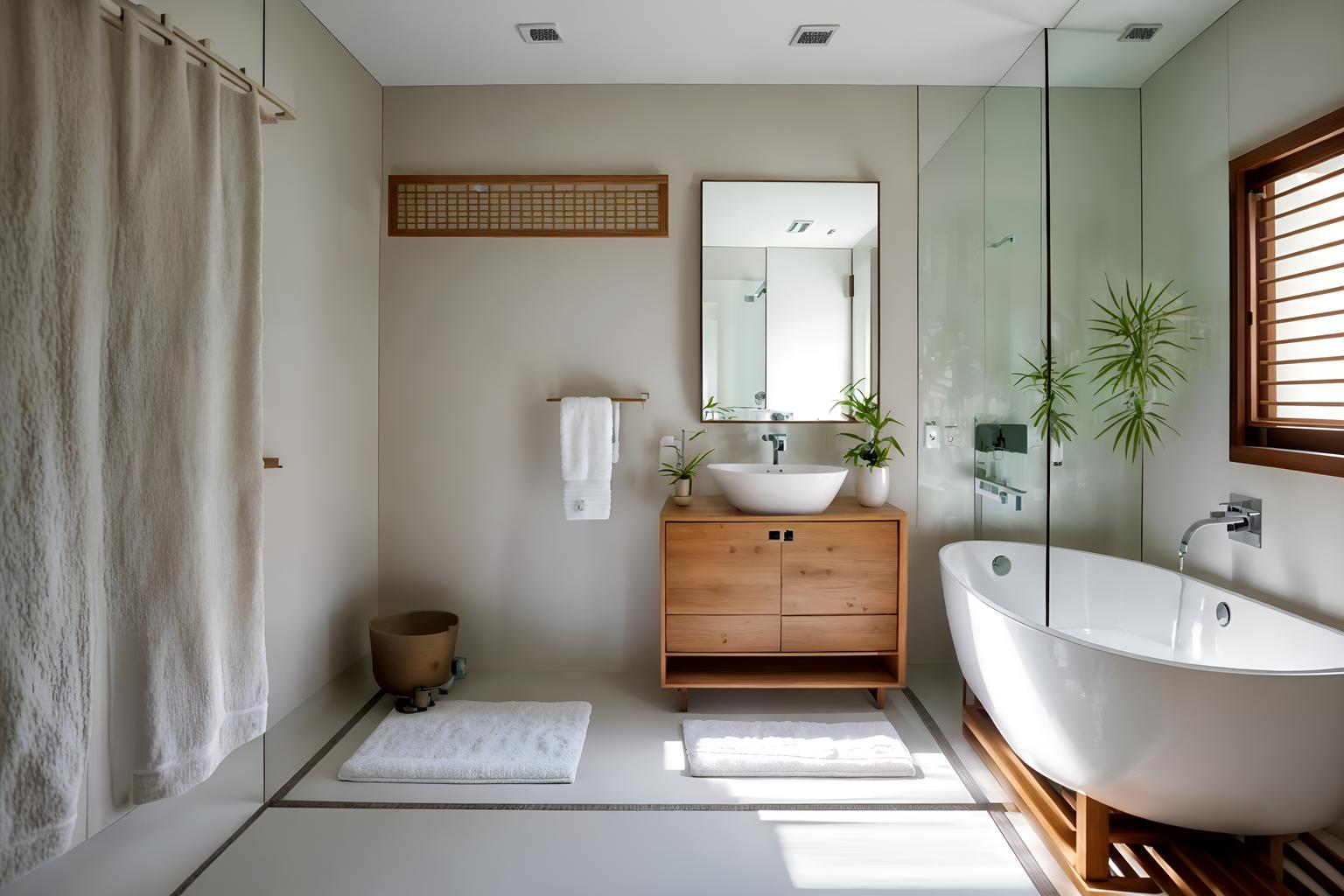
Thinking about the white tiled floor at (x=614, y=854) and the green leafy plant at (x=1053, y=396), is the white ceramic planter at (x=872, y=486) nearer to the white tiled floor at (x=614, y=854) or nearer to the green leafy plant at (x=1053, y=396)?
the green leafy plant at (x=1053, y=396)

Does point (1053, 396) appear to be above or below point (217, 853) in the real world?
above

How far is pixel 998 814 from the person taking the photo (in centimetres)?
211

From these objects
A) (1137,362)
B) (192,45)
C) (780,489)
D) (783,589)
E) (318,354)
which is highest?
(192,45)

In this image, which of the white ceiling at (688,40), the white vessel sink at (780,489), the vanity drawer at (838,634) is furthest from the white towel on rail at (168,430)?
the vanity drawer at (838,634)

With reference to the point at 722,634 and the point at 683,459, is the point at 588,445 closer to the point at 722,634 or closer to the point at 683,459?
the point at 683,459

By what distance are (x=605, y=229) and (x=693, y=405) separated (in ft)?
2.66

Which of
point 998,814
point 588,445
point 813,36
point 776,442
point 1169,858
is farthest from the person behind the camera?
point 776,442

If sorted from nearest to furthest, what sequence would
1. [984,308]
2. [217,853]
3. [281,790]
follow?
[217,853], [281,790], [984,308]

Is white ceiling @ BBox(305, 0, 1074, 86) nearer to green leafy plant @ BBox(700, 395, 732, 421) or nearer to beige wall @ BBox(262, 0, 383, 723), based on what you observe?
beige wall @ BBox(262, 0, 383, 723)

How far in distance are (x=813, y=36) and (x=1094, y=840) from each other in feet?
8.49

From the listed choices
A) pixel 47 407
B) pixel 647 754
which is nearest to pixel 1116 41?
pixel 47 407

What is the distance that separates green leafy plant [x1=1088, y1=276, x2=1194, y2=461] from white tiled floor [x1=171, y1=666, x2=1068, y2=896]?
1.10m

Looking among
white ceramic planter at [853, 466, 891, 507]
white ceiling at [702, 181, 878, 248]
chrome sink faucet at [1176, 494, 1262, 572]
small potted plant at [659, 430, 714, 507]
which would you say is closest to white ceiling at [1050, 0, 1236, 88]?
chrome sink faucet at [1176, 494, 1262, 572]

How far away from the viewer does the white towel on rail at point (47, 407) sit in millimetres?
1154
